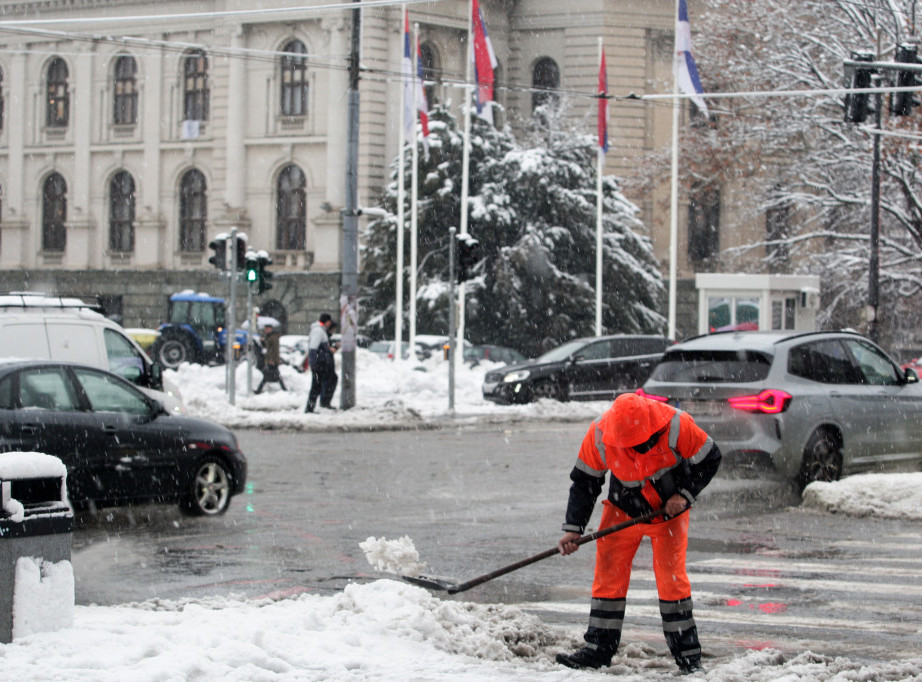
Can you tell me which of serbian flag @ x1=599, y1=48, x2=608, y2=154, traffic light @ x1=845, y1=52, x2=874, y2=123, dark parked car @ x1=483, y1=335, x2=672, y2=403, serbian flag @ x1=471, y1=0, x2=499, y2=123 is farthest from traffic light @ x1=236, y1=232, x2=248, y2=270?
serbian flag @ x1=599, y1=48, x2=608, y2=154

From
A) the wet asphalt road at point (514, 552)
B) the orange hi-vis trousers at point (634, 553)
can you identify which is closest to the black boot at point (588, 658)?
the orange hi-vis trousers at point (634, 553)

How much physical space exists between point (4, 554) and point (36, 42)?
5315cm

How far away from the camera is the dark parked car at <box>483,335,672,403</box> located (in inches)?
1051

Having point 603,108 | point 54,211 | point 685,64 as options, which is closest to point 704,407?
point 685,64

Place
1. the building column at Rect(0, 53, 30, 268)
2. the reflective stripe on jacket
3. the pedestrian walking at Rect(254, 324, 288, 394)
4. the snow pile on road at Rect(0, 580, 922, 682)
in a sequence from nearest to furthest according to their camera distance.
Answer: the snow pile on road at Rect(0, 580, 922, 682) → the reflective stripe on jacket → the pedestrian walking at Rect(254, 324, 288, 394) → the building column at Rect(0, 53, 30, 268)

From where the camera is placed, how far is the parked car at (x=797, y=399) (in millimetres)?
12383

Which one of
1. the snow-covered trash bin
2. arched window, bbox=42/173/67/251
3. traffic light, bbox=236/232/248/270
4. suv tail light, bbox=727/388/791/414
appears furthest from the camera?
arched window, bbox=42/173/67/251

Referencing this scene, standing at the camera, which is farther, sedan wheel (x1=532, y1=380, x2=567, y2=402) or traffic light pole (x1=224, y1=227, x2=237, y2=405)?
sedan wheel (x1=532, y1=380, x2=567, y2=402)

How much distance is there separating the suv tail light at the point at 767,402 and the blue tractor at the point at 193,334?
87.3 feet

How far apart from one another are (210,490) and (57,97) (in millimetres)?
47453

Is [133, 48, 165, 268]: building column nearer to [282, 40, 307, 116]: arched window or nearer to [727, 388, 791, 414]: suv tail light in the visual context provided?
[282, 40, 307, 116]: arched window

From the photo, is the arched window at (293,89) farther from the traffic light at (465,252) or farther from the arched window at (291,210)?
the traffic light at (465,252)

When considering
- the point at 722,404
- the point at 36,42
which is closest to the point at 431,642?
the point at 722,404

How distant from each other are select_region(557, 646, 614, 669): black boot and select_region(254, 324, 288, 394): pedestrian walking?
23126 mm
